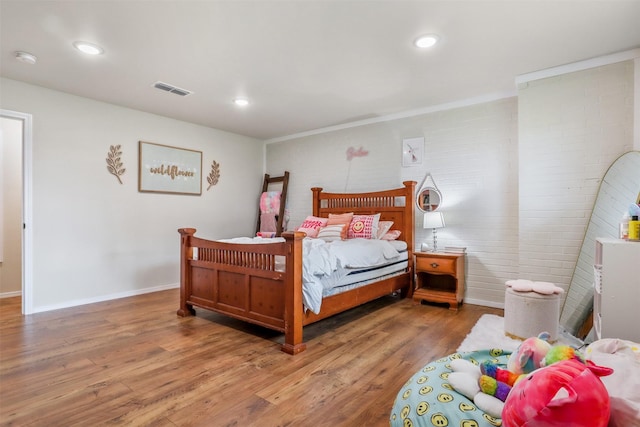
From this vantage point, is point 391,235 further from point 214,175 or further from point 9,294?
point 9,294

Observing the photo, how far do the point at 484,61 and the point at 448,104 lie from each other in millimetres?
1125

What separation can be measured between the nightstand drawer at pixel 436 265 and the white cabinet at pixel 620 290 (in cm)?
164


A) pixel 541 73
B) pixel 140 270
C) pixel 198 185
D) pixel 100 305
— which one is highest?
pixel 541 73

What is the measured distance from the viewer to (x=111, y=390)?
1.96m

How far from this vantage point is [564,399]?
84 cm

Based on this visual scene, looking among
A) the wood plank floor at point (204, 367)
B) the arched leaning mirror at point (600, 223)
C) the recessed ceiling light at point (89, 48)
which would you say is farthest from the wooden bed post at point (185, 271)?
the arched leaning mirror at point (600, 223)

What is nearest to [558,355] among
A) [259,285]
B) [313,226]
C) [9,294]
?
[259,285]

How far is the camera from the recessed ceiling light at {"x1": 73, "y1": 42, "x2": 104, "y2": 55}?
265cm

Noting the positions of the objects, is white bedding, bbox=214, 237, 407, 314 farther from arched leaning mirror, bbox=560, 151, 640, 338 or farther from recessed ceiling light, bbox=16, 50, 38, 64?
recessed ceiling light, bbox=16, 50, 38, 64

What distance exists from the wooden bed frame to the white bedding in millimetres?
Result: 92

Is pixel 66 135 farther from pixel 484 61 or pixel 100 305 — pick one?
pixel 484 61

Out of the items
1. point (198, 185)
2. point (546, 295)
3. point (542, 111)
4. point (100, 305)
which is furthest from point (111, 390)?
point (542, 111)

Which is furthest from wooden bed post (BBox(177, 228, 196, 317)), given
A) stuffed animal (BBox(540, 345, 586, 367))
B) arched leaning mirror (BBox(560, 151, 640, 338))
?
arched leaning mirror (BBox(560, 151, 640, 338))

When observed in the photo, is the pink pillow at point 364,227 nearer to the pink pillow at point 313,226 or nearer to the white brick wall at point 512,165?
the pink pillow at point 313,226
